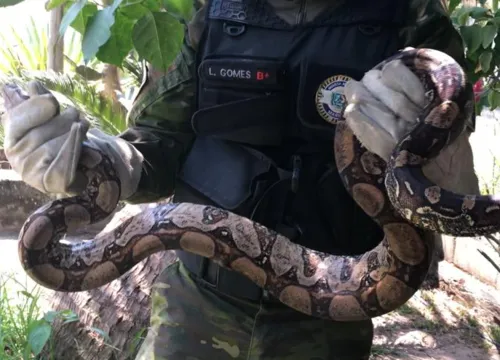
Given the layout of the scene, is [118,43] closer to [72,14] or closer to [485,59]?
[72,14]

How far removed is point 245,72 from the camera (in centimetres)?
253

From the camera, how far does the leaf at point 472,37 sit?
105 inches

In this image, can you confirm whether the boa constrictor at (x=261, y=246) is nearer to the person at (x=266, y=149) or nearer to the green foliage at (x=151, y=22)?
the person at (x=266, y=149)

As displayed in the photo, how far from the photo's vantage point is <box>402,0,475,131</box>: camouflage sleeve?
2422 mm

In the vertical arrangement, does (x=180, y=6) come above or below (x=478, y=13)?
above

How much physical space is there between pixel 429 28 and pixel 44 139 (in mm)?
1482

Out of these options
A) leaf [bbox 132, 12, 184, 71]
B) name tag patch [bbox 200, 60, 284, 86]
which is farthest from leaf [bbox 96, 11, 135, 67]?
name tag patch [bbox 200, 60, 284, 86]

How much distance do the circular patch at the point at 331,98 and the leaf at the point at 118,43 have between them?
0.75m

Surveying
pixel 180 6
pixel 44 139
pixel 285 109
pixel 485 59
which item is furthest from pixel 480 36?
pixel 44 139

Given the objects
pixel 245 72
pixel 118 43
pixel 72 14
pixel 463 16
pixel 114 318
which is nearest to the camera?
pixel 72 14

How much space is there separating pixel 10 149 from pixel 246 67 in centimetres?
94

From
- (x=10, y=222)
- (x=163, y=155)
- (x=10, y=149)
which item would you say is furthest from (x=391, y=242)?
(x=10, y=222)

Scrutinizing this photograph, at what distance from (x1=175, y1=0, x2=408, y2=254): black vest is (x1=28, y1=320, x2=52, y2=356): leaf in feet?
4.52

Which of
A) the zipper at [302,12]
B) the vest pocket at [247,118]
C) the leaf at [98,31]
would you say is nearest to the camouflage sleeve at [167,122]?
the vest pocket at [247,118]
